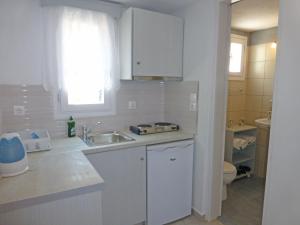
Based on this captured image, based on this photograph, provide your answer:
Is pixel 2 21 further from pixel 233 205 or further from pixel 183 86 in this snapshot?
pixel 233 205

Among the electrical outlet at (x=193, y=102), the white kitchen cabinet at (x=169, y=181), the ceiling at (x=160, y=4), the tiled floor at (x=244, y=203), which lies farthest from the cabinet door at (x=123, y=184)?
the ceiling at (x=160, y=4)

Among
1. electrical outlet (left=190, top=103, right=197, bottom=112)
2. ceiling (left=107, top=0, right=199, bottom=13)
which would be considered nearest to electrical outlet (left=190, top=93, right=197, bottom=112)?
electrical outlet (left=190, top=103, right=197, bottom=112)

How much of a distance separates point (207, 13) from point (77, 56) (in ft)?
4.53

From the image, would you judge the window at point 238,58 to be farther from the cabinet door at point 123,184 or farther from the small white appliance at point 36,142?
the small white appliance at point 36,142

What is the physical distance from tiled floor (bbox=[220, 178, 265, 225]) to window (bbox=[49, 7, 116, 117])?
1.83m

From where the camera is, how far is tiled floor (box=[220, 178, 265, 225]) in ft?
7.33

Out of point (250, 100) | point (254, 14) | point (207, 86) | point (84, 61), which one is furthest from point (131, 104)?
point (250, 100)

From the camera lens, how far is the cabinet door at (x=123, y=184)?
6.07ft

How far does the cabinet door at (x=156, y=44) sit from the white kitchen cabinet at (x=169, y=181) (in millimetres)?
822

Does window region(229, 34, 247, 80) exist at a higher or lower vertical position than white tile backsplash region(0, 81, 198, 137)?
higher

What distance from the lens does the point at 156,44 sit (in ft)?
7.32

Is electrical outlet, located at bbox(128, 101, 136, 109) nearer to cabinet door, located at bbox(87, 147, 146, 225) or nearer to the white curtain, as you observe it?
the white curtain

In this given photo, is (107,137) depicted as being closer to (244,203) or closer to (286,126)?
(286,126)

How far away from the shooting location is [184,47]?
239 centimetres
